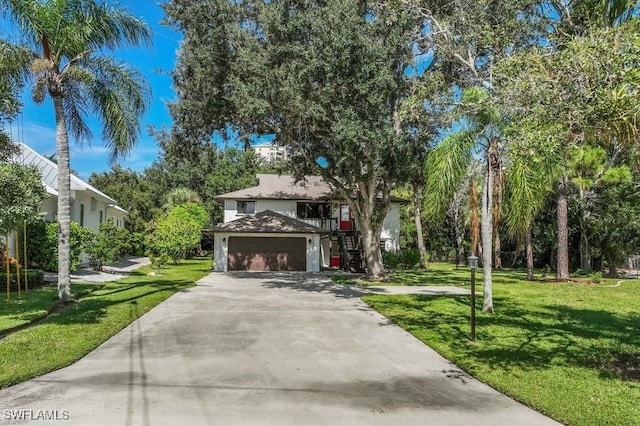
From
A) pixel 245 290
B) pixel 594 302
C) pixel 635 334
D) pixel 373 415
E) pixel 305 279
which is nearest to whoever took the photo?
pixel 373 415

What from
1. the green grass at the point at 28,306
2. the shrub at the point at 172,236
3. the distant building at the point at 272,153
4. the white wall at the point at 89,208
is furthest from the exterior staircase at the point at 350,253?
the green grass at the point at 28,306

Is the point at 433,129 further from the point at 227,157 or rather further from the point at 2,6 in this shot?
the point at 227,157

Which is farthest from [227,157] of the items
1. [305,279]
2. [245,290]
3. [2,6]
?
[2,6]

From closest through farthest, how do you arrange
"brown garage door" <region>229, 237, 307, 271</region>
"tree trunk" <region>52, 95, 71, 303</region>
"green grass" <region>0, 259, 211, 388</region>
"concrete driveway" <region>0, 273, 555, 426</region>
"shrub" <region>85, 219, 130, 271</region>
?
"concrete driveway" <region>0, 273, 555, 426</region>
"green grass" <region>0, 259, 211, 388</region>
"tree trunk" <region>52, 95, 71, 303</region>
"shrub" <region>85, 219, 130, 271</region>
"brown garage door" <region>229, 237, 307, 271</region>

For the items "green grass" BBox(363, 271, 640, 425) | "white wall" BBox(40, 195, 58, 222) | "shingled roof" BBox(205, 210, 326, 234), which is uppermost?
"white wall" BBox(40, 195, 58, 222)

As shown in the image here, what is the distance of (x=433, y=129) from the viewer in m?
17.2

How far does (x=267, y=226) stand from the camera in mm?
27328

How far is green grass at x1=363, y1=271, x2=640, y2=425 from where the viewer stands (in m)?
5.62

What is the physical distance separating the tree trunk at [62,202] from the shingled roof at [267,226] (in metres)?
14.3

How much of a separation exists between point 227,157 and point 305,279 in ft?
97.2

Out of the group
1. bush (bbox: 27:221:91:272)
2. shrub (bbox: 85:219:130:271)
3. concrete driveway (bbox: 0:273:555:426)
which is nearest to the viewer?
concrete driveway (bbox: 0:273:555:426)

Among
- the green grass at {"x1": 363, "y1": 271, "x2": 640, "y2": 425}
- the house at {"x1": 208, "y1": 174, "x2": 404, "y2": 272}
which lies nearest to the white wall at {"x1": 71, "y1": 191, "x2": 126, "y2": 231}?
the house at {"x1": 208, "y1": 174, "x2": 404, "y2": 272}

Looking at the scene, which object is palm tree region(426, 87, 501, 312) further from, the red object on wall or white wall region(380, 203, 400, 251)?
white wall region(380, 203, 400, 251)

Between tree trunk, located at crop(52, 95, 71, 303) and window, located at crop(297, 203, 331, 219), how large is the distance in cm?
1893
